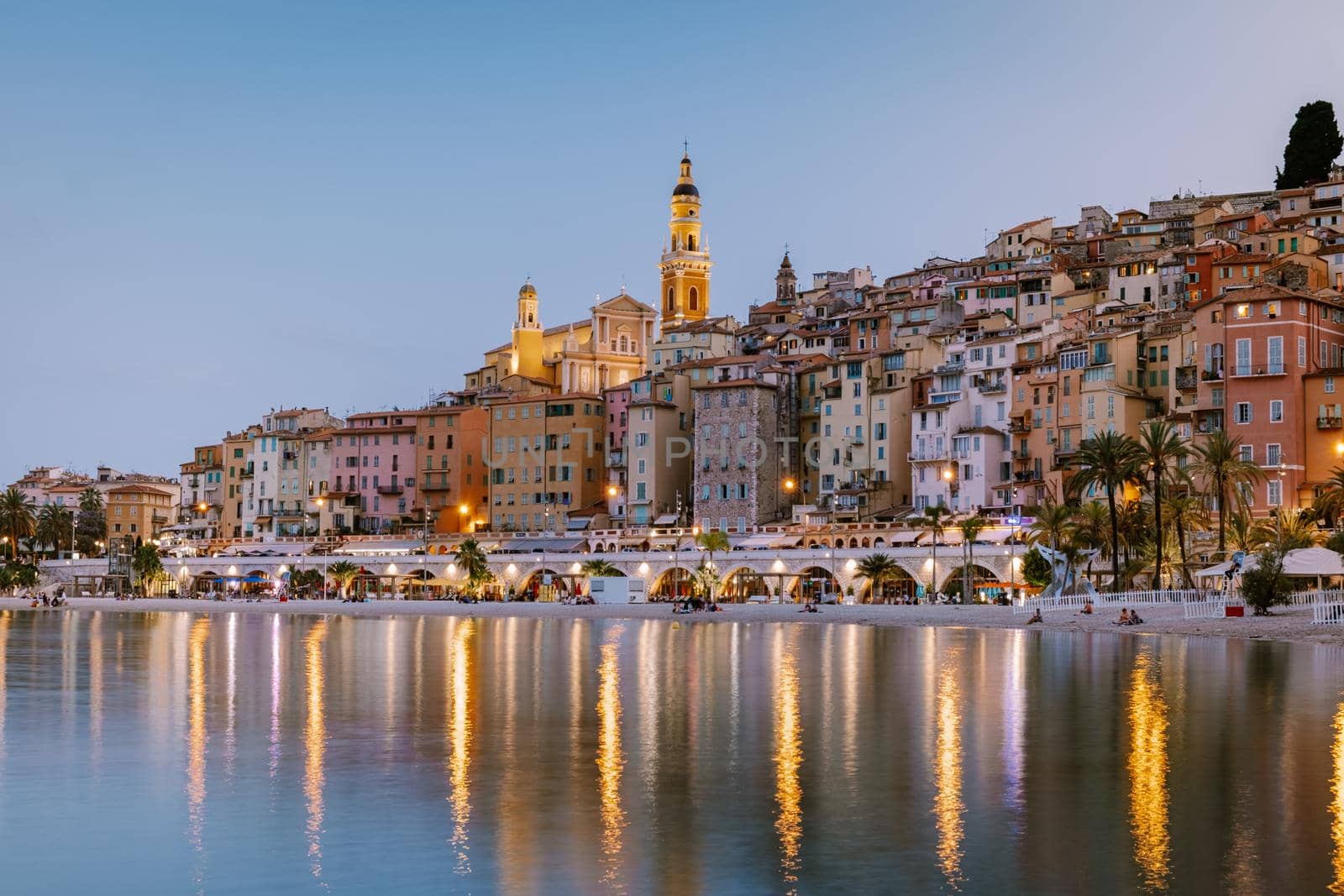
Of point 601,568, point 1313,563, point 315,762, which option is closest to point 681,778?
point 315,762

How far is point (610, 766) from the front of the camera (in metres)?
25.0

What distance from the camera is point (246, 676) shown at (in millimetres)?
43062

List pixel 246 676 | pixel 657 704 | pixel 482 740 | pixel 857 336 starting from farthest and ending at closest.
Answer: pixel 857 336, pixel 246 676, pixel 657 704, pixel 482 740

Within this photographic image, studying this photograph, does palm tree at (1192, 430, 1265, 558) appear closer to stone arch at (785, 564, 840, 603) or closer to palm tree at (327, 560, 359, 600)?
stone arch at (785, 564, 840, 603)

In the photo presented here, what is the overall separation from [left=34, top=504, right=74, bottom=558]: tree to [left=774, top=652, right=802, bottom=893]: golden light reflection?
126 meters

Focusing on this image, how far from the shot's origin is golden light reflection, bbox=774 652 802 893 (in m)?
18.0

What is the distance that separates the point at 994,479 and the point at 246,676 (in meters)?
63.4

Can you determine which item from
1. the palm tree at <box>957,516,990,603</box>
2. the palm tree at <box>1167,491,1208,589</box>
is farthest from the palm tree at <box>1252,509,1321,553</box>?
the palm tree at <box>957,516,990,603</box>

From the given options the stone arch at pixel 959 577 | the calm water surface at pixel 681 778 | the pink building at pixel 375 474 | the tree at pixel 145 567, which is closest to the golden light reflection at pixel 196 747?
the calm water surface at pixel 681 778

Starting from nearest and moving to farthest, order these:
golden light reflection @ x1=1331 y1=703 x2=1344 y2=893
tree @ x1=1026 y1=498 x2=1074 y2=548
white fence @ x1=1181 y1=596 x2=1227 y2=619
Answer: golden light reflection @ x1=1331 y1=703 x2=1344 y2=893, white fence @ x1=1181 y1=596 x2=1227 y2=619, tree @ x1=1026 y1=498 x2=1074 y2=548

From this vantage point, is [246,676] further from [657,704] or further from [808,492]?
[808,492]

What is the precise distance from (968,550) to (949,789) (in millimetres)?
57636

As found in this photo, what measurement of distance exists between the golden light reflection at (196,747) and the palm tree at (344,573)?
5729 cm

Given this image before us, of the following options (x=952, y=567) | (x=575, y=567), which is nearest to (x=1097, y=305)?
(x=952, y=567)
